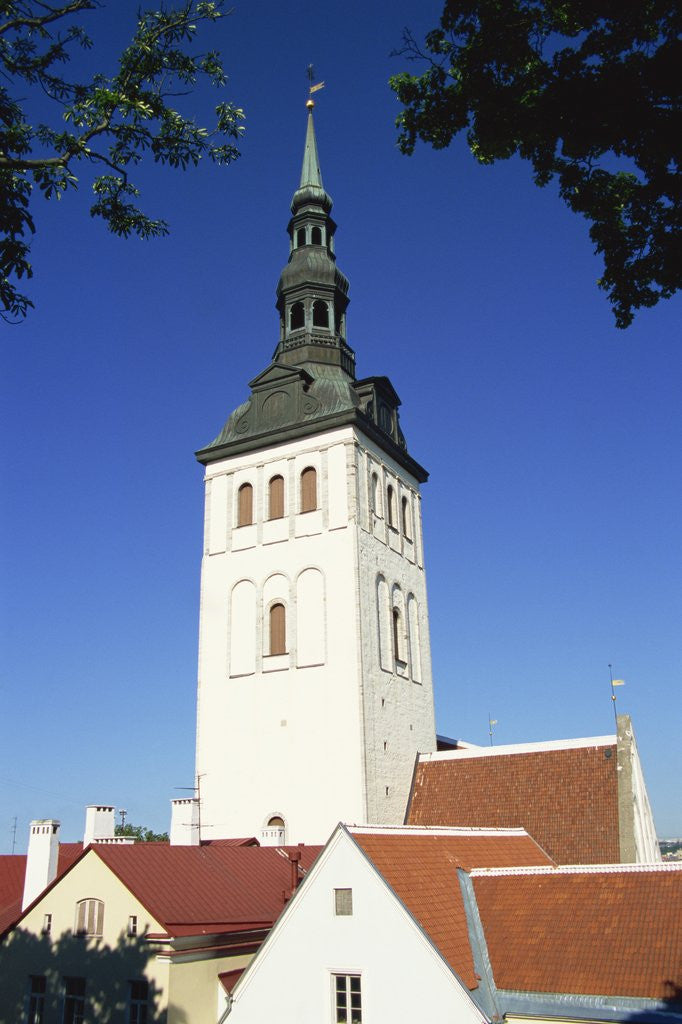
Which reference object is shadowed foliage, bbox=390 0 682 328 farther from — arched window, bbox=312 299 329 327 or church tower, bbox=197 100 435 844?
arched window, bbox=312 299 329 327

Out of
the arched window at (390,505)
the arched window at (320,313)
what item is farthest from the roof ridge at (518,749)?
the arched window at (320,313)

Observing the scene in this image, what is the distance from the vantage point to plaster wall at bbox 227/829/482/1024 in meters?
14.5


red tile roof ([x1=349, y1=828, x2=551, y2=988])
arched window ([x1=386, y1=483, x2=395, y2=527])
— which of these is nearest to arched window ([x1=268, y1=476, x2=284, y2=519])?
arched window ([x1=386, y1=483, x2=395, y2=527])

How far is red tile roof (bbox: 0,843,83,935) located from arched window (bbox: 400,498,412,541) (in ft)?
51.4

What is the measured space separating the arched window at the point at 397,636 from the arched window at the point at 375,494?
3.54 meters

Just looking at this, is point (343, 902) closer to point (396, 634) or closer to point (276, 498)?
point (396, 634)

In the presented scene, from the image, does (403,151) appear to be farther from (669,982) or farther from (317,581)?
(317,581)

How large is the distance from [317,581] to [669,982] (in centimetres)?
1750

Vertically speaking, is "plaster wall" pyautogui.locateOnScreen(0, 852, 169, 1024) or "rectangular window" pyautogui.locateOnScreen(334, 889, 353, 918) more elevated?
"rectangular window" pyautogui.locateOnScreen(334, 889, 353, 918)

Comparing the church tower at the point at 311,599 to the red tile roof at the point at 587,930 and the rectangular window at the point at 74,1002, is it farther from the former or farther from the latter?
the red tile roof at the point at 587,930

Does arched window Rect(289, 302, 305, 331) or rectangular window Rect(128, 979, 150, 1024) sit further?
arched window Rect(289, 302, 305, 331)

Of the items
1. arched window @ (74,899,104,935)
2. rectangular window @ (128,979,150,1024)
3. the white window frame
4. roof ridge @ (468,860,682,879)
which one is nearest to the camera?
the white window frame

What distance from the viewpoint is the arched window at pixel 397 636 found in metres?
30.7

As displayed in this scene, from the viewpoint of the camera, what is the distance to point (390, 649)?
3011 cm
